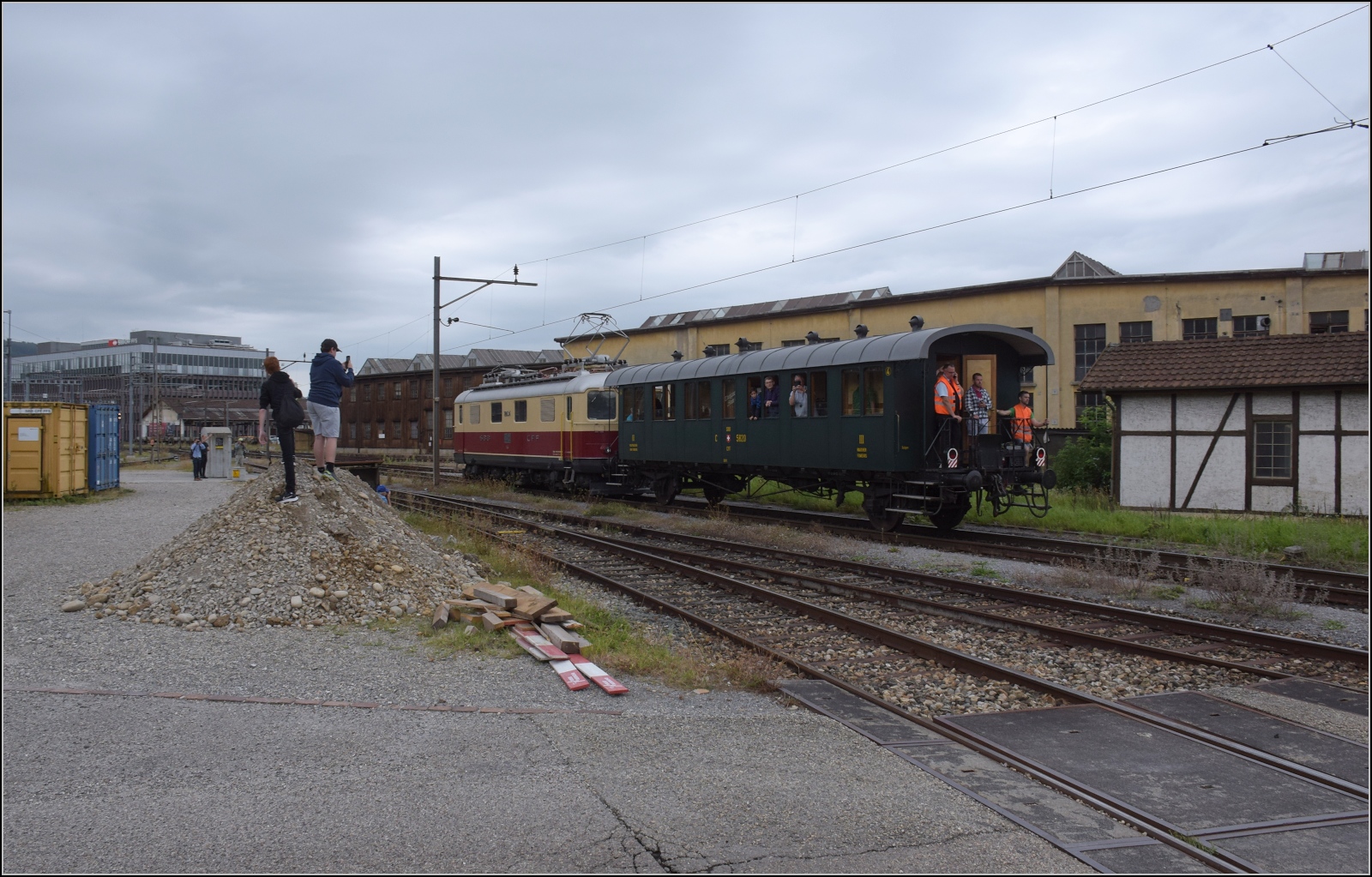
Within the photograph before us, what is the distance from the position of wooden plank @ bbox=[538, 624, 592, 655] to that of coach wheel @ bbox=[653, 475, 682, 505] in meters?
12.9

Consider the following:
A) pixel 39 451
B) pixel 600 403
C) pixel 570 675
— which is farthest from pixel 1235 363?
pixel 39 451

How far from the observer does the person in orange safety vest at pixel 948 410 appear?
13555 millimetres

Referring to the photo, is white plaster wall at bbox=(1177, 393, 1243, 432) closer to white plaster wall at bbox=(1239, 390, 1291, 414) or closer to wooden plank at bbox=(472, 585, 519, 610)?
white plaster wall at bbox=(1239, 390, 1291, 414)

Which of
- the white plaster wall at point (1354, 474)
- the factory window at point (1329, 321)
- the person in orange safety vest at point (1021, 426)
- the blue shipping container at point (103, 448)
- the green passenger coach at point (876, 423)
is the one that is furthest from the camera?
the factory window at point (1329, 321)

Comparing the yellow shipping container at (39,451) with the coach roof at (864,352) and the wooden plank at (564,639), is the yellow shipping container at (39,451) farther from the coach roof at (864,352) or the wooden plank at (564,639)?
the wooden plank at (564,639)

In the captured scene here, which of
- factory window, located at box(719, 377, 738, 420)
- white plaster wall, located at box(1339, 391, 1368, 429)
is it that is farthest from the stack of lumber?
white plaster wall, located at box(1339, 391, 1368, 429)

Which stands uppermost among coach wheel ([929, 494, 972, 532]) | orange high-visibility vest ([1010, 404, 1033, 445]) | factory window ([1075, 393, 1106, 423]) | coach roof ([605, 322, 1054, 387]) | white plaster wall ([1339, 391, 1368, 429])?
coach roof ([605, 322, 1054, 387])

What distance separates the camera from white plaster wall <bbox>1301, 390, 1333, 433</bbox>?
16.8 metres

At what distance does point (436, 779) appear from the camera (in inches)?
179

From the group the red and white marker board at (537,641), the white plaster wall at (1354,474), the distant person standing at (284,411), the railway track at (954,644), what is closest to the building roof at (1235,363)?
the white plaster wall at (1354,474)

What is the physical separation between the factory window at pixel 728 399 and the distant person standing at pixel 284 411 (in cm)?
917

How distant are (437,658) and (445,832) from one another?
10.2ft

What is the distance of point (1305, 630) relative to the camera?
332 inches

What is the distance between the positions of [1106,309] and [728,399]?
15631mm
